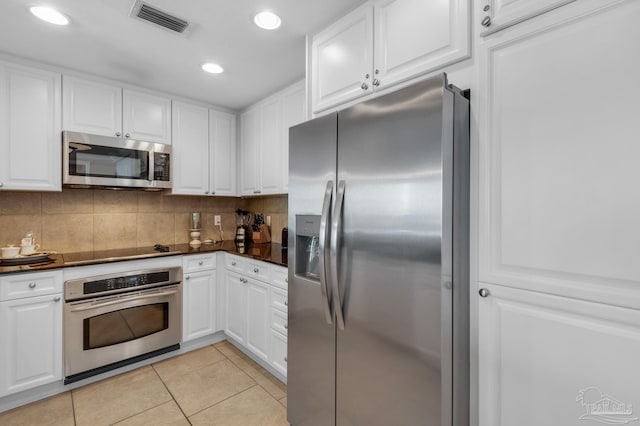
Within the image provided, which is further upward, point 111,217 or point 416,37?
point 416,37

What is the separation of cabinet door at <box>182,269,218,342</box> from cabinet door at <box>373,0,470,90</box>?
2.30 metres

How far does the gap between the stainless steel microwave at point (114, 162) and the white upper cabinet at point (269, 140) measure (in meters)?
0.78

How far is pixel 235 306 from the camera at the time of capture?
9.13 ft

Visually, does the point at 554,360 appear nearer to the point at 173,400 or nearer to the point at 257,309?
the point at 257,309

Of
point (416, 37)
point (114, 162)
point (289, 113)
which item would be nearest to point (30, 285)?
point (114, 162)

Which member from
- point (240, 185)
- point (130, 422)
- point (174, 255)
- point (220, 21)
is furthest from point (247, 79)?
point (130, 422)

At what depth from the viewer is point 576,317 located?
95 centimetres

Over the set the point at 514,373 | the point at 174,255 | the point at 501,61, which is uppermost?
the point at 501,61

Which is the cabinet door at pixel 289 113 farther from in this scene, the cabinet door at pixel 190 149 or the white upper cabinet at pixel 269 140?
the cabinet door at pixel 190 149

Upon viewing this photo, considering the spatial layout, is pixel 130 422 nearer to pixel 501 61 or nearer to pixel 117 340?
pixel 117 340

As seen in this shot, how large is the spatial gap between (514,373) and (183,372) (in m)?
2.34

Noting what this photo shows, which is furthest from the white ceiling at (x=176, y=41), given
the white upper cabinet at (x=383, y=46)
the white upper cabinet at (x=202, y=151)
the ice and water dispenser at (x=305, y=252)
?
the ice and water dispenser at (x=305, y=252)

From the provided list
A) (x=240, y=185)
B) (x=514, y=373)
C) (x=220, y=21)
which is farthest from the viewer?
(x=240, y=185)

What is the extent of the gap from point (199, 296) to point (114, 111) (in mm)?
1799
